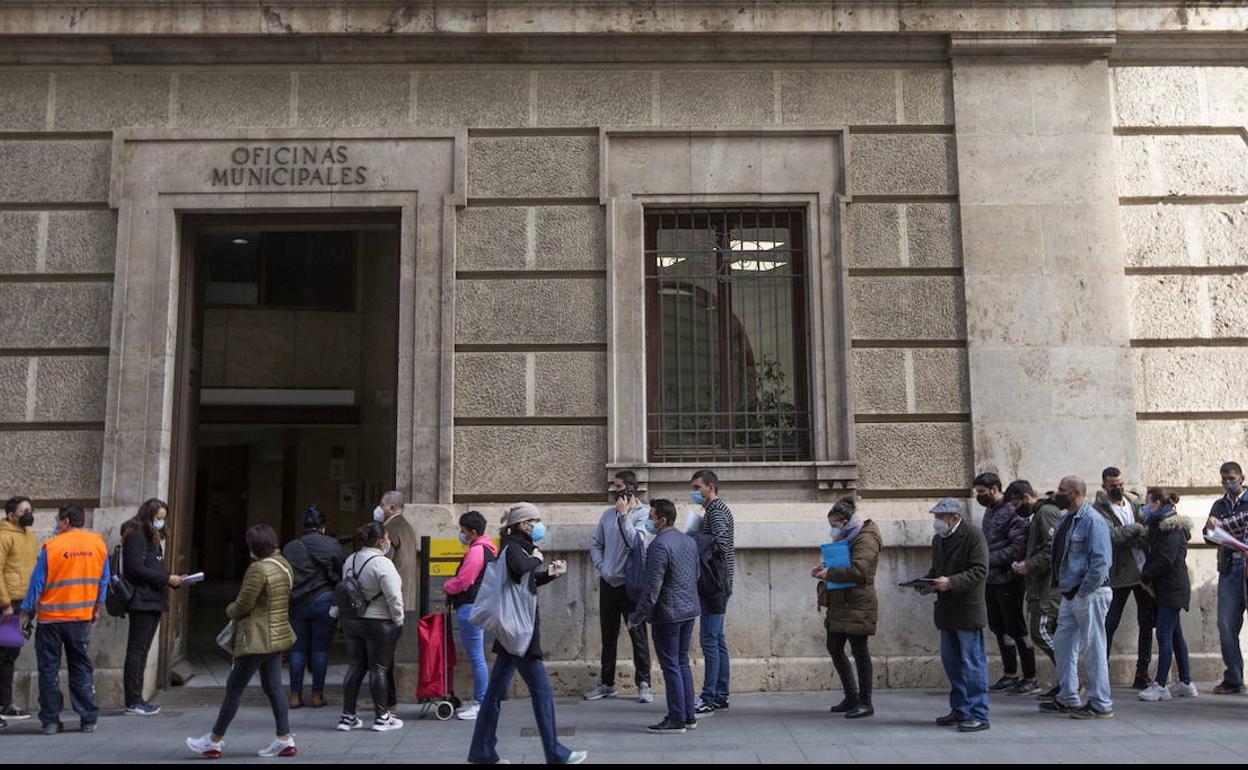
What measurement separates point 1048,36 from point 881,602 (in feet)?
18.5

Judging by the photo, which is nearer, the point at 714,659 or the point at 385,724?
the point at 385,724

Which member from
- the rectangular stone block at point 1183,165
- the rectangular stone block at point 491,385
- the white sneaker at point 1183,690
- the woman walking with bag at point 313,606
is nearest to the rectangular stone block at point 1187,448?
the white sneaker at point 1183,690

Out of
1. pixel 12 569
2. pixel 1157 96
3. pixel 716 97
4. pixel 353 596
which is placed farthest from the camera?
pixel 1157 96

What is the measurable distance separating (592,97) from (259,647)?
5991 millimetres

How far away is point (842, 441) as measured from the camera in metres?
10.1

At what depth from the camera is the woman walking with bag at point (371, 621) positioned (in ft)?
27.2

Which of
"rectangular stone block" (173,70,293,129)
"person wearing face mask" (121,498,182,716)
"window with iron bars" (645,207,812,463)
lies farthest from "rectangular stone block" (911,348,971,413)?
"person wearing face mask" (121,498,182,716)

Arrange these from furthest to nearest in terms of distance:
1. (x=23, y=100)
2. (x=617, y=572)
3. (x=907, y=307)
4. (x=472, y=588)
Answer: (x=23, y=100)
(x=907, y=307)
(x=617, y=572)
(x=472, y=588)

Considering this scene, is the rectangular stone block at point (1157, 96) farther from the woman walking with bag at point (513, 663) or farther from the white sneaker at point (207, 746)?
the white sneaker at point (207, 746)

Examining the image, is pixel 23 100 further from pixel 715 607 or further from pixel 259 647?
pixel 715 607

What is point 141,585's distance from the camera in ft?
30.0

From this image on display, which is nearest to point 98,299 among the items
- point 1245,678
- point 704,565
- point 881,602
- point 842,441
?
point 704,565

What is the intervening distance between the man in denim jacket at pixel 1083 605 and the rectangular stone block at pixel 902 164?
3470mm

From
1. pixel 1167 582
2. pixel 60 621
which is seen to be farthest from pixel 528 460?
pixel 1167 582
